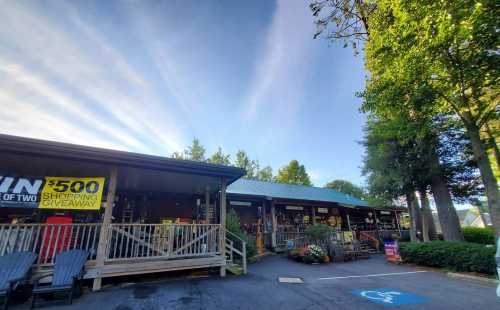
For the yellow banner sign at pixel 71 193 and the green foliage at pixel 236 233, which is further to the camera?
the green foliage at pixel 236 233

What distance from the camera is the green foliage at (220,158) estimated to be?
124 ft

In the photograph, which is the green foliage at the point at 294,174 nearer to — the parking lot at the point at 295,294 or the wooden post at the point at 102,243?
the parking lot at the point at 295,294

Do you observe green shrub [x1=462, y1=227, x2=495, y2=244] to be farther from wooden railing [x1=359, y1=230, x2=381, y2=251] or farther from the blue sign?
the blue sign

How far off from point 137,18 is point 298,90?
8380 mm

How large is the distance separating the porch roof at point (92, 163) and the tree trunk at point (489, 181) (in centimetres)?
906

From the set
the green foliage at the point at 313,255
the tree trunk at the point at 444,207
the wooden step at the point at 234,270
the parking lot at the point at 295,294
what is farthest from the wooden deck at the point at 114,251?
the tree trunk at the point at 444,207

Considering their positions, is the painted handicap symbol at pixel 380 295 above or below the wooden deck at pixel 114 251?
below

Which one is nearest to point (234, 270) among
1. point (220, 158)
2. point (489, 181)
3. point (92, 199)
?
point (92, 199)

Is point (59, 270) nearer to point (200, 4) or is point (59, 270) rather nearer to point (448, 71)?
point (200, 4)

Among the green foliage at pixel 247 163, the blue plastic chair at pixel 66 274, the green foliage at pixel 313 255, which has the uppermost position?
the green foliage at pixel 247 163

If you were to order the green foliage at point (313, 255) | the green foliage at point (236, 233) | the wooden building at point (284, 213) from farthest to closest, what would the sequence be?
the wooden building at point (284, 213) < the green foliage at point (313, 255) < the green foliage at point (236, 233)

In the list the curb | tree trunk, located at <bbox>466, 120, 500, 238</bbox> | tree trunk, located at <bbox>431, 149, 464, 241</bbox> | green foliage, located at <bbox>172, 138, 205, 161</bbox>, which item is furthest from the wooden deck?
green foliage, located at <bbox>172, 138, 205, 161</bbox>

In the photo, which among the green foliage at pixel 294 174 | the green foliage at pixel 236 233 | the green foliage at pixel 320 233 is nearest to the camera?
the green foliage at pixel 236 233

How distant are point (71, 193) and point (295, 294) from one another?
6.47m
